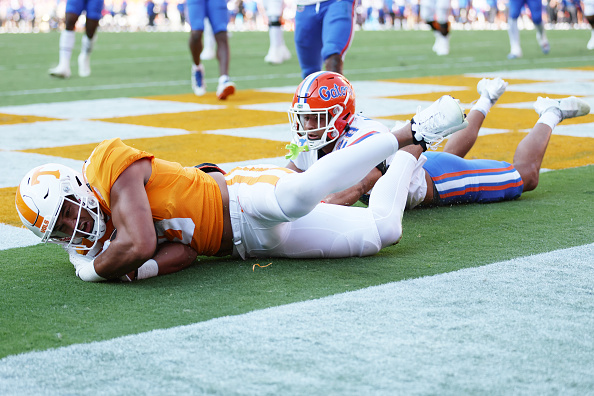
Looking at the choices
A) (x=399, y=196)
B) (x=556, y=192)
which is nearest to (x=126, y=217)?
(x=399, y=196)

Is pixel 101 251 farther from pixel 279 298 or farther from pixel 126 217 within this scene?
pixel 279 298

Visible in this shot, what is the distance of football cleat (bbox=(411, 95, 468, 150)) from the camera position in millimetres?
3219

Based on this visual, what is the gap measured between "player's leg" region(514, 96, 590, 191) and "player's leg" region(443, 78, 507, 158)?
0.81ft

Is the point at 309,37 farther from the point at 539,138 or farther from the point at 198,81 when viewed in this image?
the point at 198,81

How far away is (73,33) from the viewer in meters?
10.9

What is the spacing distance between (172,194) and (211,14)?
5.97 m

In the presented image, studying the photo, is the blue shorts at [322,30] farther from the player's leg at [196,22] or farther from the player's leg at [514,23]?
the player's leg at [514,23]

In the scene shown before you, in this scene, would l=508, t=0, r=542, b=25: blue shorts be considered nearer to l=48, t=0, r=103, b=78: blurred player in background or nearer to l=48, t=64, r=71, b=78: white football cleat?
l=48, t=0, r=103, b=78: blurred player in background

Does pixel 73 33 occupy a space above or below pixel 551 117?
above

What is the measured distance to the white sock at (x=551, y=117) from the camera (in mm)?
4824

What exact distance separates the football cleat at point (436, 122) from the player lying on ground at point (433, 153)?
1.40 feet

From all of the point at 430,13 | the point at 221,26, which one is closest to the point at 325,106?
the point at 221,26

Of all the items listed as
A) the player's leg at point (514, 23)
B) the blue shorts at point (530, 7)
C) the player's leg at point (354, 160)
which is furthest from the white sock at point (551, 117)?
the player's leg at point (514, 23)

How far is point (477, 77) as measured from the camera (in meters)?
10.5
